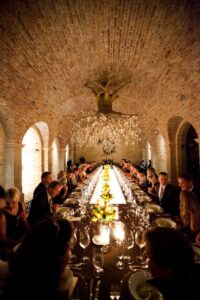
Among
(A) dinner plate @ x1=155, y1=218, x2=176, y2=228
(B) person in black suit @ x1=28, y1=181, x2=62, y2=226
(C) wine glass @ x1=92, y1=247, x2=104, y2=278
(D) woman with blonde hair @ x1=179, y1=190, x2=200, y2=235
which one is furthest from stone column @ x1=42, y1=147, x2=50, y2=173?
(C) wine glass @ x1=92, y1=247, x2=104, y2=278

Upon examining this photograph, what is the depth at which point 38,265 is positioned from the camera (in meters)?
1.04

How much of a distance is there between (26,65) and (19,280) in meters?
5.44

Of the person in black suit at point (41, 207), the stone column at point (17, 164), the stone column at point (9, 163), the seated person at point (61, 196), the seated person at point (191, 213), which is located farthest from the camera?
the stone column at point (17, 164)

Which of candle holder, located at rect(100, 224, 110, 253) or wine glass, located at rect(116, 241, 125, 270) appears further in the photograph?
candle holder, located at rect(100, 224, 110, 253)

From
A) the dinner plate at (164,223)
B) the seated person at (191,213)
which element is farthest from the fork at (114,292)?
the seated person at (191,213)

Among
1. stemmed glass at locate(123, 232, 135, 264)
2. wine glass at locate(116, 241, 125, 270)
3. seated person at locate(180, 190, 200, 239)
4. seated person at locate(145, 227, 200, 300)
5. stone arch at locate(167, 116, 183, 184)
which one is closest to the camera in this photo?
seated person at locate(145, 227, 200, 300)

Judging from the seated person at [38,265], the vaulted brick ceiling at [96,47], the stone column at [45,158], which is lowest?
the seated person at [38,265]

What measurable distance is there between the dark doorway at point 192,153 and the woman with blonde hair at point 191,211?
6928 millimetres

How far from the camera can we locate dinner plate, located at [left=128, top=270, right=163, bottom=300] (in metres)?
1.35

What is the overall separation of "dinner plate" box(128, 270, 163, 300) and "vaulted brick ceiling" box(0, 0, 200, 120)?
4.47m

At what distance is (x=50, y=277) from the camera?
1.06 meters

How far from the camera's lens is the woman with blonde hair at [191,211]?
2648 mm

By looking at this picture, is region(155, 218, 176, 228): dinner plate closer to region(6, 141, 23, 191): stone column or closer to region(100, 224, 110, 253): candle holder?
region(100, 224, 110, 253): candle holder

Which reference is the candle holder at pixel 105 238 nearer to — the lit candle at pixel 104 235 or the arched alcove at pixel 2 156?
the lit candle at pixel 104 235
